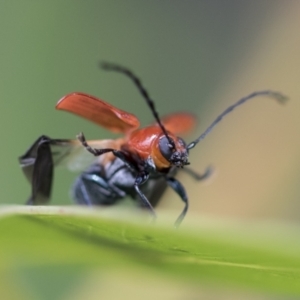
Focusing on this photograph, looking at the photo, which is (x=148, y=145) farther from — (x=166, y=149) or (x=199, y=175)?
(x=199, y=175)

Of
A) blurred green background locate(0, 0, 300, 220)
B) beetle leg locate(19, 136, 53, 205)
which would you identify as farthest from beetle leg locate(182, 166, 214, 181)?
beetle leg locate(19, 136, 53, 205)

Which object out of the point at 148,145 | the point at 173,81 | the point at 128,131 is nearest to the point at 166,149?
the point at 148,145

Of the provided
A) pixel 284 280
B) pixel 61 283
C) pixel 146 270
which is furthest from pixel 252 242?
pixel 61 283

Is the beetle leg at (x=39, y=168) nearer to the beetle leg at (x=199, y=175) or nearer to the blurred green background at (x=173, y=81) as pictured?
the blurred green background at (x=173, y=81)

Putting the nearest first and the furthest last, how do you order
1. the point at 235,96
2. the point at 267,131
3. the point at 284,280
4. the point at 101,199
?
the point at 284,280 < the point at 101,199 < the point at 267,131 < the point at 235,96

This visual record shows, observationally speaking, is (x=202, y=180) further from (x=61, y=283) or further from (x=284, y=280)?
(x=284, y=280)

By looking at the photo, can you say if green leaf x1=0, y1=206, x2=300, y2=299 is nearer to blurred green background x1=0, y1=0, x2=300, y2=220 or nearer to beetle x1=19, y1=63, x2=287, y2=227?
beetle x1=19, y1=63, x2=287, y2=227

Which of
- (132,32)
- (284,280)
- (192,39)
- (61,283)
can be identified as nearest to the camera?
(284,280)

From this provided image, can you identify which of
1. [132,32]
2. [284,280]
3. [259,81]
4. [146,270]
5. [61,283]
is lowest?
[61,283]

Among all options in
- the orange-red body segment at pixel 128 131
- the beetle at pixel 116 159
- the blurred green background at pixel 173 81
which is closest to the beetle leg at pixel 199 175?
the blurred green background at pixel 173 81
